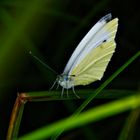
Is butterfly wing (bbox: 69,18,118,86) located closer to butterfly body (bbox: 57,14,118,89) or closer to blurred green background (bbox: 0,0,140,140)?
butterfly body (bbox: 57,14,118,89)

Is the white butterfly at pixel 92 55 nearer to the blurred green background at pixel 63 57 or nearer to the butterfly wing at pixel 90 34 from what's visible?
the butterfly wing at pixel 90 34

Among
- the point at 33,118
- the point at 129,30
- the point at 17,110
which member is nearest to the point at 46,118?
the point at 33,118

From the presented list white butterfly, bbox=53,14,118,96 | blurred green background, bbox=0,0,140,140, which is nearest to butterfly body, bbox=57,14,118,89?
white butterfly, bbox=53,14,118,96

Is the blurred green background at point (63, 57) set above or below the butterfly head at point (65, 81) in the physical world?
above

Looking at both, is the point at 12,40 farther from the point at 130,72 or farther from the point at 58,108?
the point at 130,72

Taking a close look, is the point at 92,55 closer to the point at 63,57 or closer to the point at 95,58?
the point at 95,58

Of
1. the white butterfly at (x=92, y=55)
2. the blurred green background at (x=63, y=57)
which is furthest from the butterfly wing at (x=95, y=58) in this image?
the blurred green background at (x=63, y=57)

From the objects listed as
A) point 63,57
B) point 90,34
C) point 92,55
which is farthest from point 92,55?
point 63,57
